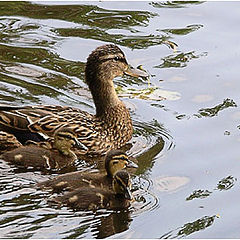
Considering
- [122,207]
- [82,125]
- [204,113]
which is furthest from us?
[204,113]

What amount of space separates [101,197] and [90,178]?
312mm

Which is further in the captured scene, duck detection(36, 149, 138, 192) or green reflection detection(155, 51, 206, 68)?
green reflection detection(155, 51, 206, 68)

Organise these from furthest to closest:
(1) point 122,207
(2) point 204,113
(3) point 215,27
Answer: (3) point 215,27 < (2) point 204,113 < (1) point 122,207

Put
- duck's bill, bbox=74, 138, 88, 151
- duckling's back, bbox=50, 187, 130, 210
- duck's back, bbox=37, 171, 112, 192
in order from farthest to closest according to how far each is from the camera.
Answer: duck's bill, bbox=74, 138, 88, 151 → duck's back, bbox=37, 171, 112, 192 → duckling's back, bbox=50, 187, 130, 210

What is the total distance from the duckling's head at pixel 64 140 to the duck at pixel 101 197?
32.3 inches

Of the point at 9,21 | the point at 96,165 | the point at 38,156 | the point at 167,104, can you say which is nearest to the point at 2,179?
the point at 38,156

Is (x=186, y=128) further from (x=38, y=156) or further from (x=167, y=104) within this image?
(x=38, y=156)

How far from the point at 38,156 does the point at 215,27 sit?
Result: 3.79 metres

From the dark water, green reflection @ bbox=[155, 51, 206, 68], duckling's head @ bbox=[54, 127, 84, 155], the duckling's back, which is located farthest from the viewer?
green reflection @ bbox=[155, 51, 206, 68]

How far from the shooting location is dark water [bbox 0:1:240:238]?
6.66m

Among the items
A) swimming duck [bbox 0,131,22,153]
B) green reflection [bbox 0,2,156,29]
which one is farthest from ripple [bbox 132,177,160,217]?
green reflection [bbox 0,2,156,29]

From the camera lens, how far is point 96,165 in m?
7.85

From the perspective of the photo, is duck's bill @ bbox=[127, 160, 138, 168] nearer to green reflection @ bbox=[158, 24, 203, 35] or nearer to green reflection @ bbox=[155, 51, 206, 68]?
green reflection @ bbox=[155, 51, 206, 68]

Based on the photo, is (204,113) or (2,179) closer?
(2,179)
